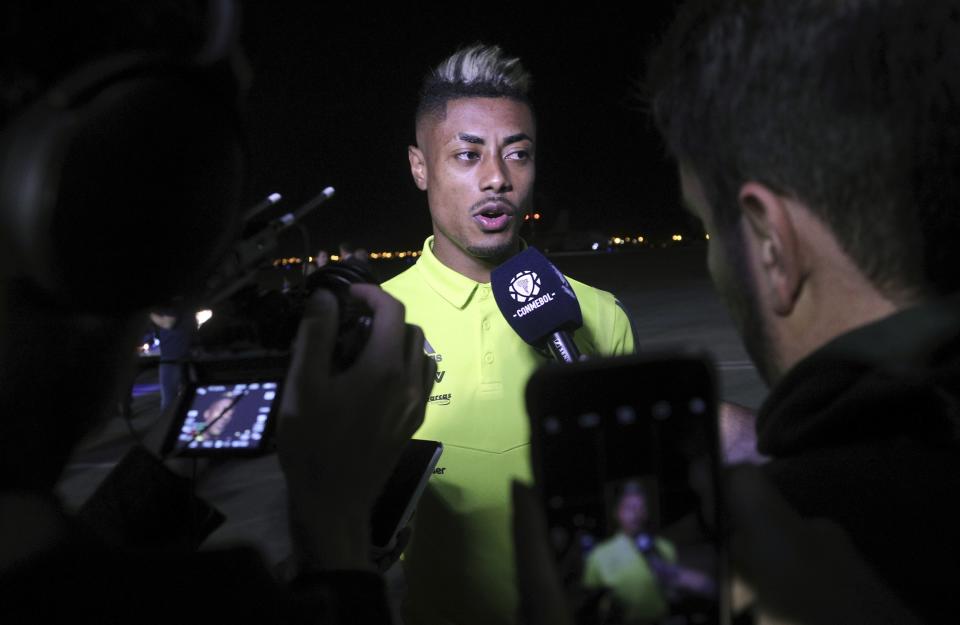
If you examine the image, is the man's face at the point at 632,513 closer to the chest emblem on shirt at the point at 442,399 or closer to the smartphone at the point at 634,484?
the smartphone at the point at 634,484

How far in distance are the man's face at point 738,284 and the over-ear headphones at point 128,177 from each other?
61 centimetres

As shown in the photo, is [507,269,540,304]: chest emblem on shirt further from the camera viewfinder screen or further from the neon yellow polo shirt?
the camera viewfinder screen

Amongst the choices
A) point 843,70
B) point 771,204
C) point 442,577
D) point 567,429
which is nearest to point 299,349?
point 567,429

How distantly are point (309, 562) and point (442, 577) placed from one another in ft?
3.73

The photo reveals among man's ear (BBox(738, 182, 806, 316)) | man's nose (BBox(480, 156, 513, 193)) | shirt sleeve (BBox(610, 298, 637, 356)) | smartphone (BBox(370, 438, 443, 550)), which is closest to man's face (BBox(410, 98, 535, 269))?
man's nose (BBox(480, 156, 513, 193))

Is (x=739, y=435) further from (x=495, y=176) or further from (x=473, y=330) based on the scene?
(x=495, y=176)

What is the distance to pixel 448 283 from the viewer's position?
91.4 inches

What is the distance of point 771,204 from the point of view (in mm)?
895

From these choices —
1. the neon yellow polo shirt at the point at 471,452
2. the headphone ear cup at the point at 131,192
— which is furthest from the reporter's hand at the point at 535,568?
the neon yellow polo shirt at the point at 471,452

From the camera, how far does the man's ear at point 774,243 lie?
889 millimetres

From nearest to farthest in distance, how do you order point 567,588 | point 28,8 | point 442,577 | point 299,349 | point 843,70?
point 28,8
point 567,588
point 843,70
point 299,349
point 442,577

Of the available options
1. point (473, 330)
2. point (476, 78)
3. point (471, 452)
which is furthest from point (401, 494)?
point (476, 78)

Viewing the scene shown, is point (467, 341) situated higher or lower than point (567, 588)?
higher

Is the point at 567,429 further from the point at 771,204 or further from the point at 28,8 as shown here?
the point at 28,8
